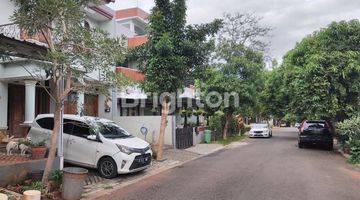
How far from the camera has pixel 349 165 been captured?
15008 millimetres

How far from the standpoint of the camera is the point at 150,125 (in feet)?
66.5

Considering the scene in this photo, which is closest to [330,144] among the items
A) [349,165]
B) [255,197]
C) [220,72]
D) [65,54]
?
[349,165]

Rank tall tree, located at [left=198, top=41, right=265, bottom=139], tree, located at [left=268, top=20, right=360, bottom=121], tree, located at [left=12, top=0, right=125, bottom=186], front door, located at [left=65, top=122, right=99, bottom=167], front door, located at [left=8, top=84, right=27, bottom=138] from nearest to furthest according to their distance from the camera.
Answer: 1. tree, located at [left=12, top=0, right=125, bottom=186]
2. front door, located at [left=65, top=122, right=99, bottom=167]
3. front door, located at [left=8, top=84, right=27, bottom=138]
4. tree, located at [left=268, top=20, right=360, bottom=121]
5. tall tree, located at [left=198, top=41, right=265, bottom=139]

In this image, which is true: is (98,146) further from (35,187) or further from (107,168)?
(35,187)

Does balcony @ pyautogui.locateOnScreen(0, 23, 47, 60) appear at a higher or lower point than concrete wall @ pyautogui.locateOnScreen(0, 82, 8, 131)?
higher

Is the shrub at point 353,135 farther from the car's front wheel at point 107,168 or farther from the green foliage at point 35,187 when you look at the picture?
the green foliage at point 35,187

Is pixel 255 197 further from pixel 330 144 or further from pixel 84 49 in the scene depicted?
pixel 330 144

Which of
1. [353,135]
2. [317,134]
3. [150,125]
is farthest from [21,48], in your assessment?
[317,134]

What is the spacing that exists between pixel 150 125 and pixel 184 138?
2.33 meters

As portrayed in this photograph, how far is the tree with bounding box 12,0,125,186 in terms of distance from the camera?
8.55 m

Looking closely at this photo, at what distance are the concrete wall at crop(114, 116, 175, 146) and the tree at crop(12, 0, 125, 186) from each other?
1044 cm

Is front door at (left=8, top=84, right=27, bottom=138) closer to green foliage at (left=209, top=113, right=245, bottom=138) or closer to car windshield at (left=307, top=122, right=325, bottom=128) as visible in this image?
green foliage at (left=209, top=113, right=245, bottom=138)

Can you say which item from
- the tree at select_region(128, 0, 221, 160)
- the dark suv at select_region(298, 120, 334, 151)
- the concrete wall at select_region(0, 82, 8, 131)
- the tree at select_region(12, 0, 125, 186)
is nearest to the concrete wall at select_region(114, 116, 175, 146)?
the tree at select_region(128, 0, 221, 160)

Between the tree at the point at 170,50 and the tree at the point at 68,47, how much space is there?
6095 mm
